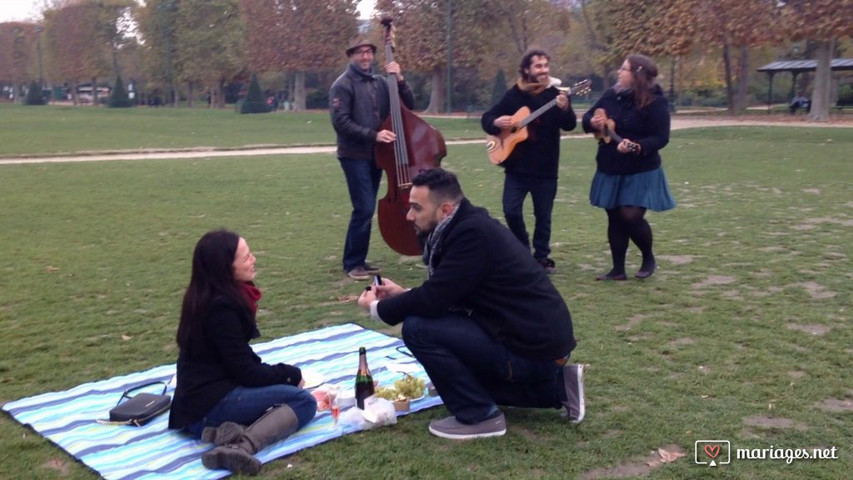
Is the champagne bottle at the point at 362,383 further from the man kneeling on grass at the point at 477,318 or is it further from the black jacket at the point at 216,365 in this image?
the black jacket at the point at 216,365

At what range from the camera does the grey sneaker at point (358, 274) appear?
7.18 meters

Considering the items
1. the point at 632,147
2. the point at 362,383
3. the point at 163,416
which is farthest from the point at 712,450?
the point at 632,147

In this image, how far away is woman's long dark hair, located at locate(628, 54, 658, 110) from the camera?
6426 mm

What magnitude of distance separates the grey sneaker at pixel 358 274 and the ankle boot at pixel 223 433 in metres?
3.38

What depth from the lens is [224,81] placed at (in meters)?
58.3

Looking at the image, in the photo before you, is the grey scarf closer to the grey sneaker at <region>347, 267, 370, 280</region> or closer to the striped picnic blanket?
the striped picnic blanket

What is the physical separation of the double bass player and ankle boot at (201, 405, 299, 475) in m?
3.32

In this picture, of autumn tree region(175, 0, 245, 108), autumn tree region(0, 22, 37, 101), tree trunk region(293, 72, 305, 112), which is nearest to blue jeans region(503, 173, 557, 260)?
tree trunk region(293, 72, 305, 112)

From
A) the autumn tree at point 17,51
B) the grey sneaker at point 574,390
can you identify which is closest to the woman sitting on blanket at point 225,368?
the grey sneaker at point 574,390

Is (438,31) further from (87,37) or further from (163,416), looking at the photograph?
(87,37)

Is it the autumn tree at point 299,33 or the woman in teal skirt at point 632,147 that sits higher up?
the autumn tree at point 299,33

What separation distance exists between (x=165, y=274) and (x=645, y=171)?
409cm

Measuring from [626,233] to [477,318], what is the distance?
3170 millimetres

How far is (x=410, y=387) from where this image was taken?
4371 mm
